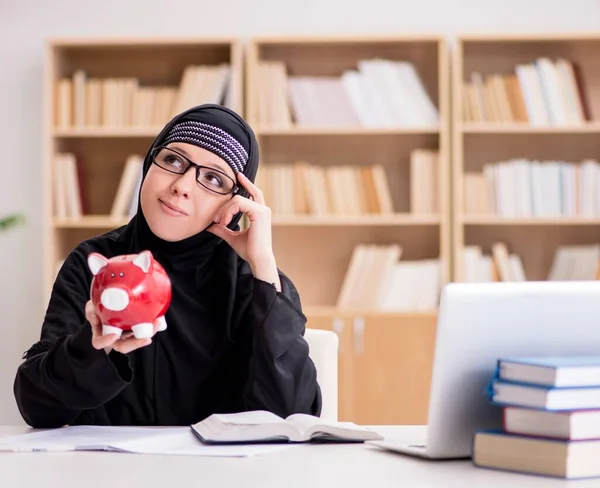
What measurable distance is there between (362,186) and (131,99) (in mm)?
1036

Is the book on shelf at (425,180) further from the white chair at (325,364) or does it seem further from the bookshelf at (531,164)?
the white chair at (325,364)

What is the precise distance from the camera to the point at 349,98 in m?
3.85

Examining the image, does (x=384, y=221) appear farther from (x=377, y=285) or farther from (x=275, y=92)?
A: (x=275, y=92)

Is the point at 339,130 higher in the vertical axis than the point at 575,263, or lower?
higher

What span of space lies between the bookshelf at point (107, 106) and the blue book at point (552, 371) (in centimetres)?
286

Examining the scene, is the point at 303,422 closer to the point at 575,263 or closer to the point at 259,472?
the point at 259,472

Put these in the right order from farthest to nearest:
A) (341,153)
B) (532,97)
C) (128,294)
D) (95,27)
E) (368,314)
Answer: (95,27)
(341,153)
(532,97)
(368,314)
(128,294)

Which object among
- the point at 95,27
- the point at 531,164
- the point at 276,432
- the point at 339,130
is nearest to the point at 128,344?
the point at 276,432

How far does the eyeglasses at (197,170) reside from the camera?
5.51ft

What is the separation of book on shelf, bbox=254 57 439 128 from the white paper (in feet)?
8.42

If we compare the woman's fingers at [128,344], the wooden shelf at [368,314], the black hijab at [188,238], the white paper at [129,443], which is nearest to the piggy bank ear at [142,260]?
the woman's fingers at [128,344]

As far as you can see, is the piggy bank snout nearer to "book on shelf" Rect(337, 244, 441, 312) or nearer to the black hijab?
the black hijab

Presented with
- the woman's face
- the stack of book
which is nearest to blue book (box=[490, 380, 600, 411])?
the stack of book

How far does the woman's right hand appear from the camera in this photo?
124 centimetres
